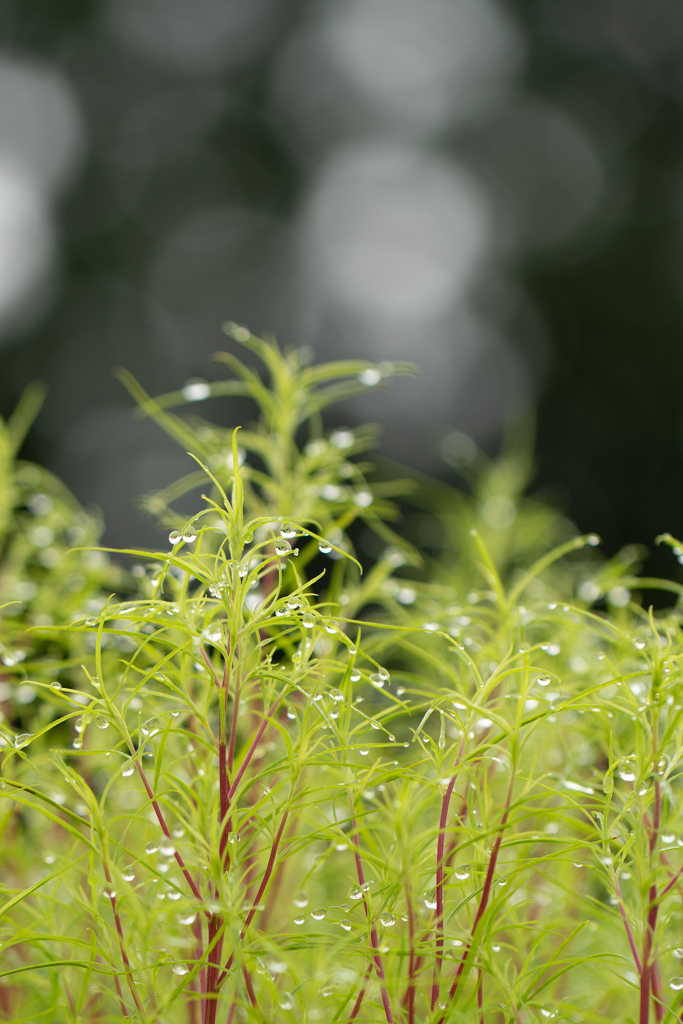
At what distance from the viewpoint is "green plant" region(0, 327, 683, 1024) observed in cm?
37

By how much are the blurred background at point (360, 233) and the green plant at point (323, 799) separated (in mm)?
4508

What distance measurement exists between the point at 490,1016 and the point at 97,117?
7.78 m

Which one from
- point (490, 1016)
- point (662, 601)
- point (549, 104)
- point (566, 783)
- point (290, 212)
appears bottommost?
point (662, 601)

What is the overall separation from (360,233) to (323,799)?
708 cm

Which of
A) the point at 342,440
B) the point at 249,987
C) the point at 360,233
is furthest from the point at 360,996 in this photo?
the point at 360,233

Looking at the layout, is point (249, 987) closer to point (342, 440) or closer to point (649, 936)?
point (649, 936)

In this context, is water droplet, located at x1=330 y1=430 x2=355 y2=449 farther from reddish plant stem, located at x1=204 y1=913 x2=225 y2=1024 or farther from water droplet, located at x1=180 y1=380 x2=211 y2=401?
reddish plant stem, located at x1=204 y1=913 x2=225 y2=1024

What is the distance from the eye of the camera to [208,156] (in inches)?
280

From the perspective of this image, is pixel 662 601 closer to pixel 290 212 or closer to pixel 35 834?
pixel 35 834

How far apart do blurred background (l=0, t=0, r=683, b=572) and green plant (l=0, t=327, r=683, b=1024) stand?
14.8 ft

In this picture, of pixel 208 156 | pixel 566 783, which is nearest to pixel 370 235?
pixel 208 156

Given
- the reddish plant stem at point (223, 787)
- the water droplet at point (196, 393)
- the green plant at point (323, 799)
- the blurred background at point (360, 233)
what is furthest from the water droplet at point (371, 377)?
the blurred background at point (360, 233)

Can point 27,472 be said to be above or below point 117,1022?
above

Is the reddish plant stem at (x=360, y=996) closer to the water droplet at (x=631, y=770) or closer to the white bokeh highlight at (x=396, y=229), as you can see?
the water droplet at (x=631, y=770)
